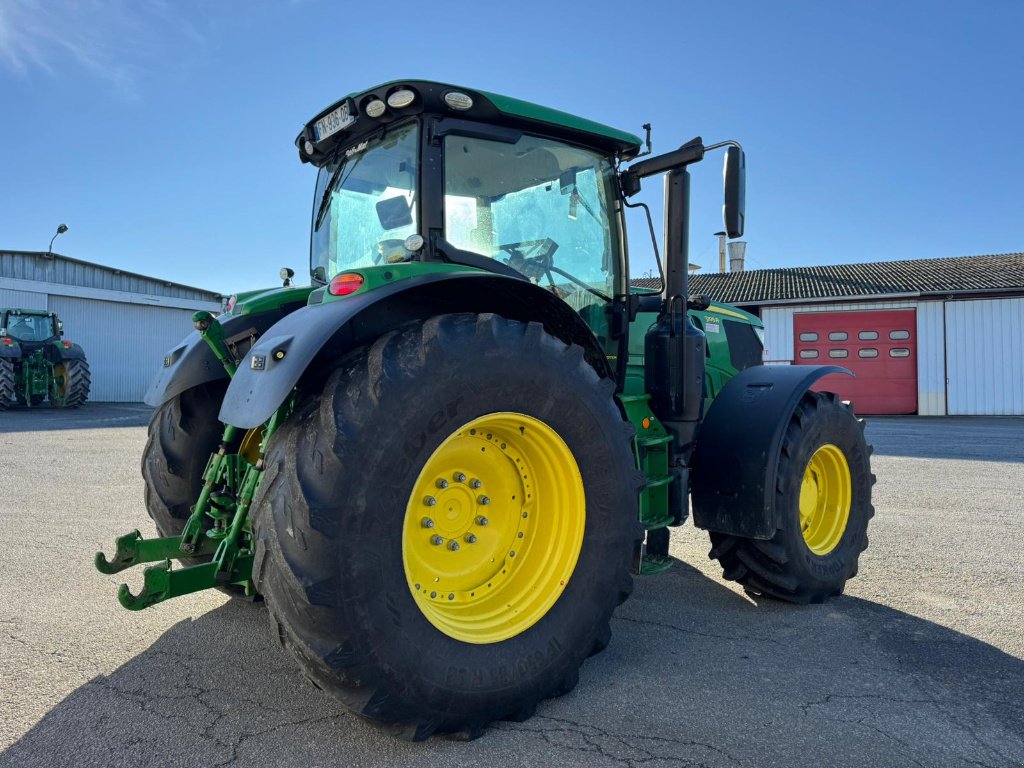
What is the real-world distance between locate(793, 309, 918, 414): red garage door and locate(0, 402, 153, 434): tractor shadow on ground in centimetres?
1639

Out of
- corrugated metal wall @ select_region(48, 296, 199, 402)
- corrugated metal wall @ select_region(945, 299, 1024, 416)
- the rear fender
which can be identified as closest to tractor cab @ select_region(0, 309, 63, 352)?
corrugated metal wall @ select_region(48, 296, 199, 402)

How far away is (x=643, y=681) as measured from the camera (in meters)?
2.75

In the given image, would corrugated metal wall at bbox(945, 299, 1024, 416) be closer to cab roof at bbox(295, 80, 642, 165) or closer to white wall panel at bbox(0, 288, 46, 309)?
cab roof at bbox(295, 80, 642, 165)

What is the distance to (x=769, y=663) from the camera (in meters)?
2.96

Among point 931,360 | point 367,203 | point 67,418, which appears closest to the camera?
point 367,203

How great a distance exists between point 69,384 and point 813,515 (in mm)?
18921

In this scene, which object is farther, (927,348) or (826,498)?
(927,348)

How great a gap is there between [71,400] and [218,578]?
61.9 ft

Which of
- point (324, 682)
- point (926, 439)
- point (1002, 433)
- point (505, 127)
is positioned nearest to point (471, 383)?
point (324, 682)

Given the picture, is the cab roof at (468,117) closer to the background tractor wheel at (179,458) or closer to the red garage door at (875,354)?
the background tractor wheel at (179,458)

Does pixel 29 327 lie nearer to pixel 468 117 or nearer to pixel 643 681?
pixel 468 117

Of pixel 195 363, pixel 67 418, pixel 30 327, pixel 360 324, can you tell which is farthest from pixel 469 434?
pixel 30 327

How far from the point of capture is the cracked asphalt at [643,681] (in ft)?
7.28

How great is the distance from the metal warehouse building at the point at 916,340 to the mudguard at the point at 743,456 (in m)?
16.4
